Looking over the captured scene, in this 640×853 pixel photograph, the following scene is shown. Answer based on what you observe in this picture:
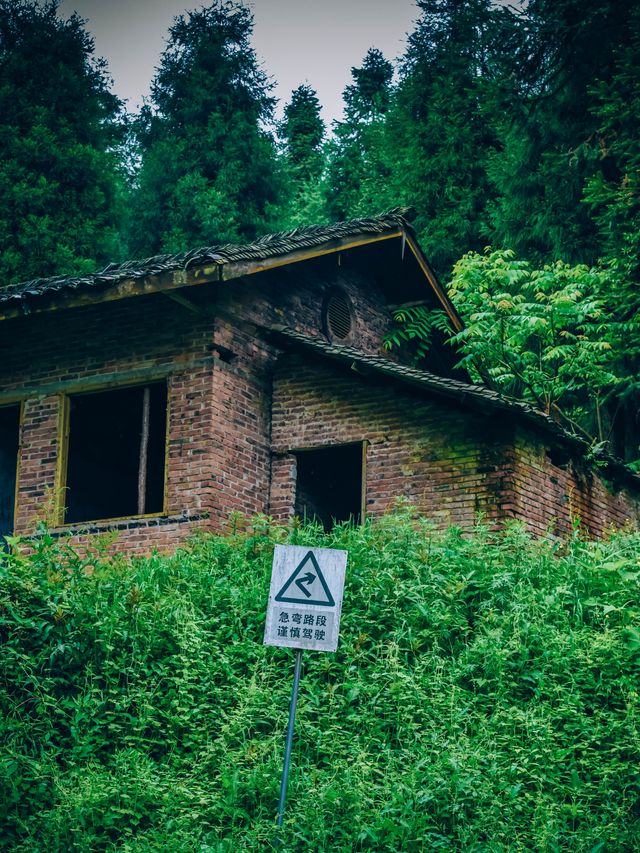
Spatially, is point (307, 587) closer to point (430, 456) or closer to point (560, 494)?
point (430, 456)

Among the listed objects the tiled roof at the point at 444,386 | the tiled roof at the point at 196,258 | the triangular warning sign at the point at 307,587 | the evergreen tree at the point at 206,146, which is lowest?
the triangular warning sign at the point at 307,587

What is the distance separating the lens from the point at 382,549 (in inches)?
393

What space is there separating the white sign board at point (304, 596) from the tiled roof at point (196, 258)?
16.8 ft

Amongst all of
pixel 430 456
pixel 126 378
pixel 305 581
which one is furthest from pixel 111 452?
pixel 305 581


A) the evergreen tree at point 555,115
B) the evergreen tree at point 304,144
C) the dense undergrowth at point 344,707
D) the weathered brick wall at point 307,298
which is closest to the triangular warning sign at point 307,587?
the dense undergrowth at point 344,707

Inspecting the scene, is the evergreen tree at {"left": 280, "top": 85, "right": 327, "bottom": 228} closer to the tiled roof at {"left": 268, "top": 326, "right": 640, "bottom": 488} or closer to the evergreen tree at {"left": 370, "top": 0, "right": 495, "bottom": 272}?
the evergreen tree at {"left": 370, "top": 0, "right": 495, "bottom": 272}

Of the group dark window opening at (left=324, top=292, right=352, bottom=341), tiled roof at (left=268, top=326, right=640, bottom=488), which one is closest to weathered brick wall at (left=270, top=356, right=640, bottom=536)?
tiled roof at (left=268, top=326, right=640, bottom=488)

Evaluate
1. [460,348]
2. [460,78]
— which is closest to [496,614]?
[460,348]

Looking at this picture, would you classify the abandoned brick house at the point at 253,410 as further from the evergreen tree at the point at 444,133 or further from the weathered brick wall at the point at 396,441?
the evergreen tree at the point at 444,133

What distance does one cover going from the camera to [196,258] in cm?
1128

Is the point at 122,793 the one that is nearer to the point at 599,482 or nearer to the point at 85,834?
the point at 85,834

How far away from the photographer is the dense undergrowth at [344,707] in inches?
269

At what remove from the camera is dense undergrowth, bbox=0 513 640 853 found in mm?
6840

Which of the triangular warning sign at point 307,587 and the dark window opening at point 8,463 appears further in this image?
the dark window opening at point 8,463
